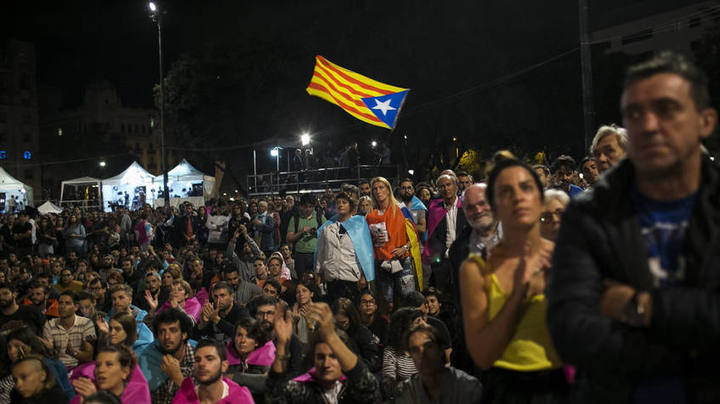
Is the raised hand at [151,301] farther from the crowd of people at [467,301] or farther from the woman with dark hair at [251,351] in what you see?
the woman with dark hair at [251,351]

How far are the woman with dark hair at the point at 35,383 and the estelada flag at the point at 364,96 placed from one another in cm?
712

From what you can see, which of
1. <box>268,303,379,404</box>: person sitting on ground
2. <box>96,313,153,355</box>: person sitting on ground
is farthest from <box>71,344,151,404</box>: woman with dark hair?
<box>268,303,379,404</box>: person sitting on ground

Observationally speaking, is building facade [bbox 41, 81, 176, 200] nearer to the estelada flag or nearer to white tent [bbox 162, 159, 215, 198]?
white tent [bbox 162, 159, 215, 198]

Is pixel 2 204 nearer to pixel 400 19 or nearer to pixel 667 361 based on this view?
pixel 400 19

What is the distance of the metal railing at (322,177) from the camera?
2197cm

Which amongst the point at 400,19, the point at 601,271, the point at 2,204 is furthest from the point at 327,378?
the point at 2,204

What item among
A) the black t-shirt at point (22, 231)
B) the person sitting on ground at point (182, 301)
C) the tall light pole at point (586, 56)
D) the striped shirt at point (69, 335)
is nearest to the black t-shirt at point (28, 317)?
the striped shirt at point (69, 335)

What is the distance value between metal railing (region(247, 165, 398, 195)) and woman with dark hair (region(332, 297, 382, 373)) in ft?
46.7

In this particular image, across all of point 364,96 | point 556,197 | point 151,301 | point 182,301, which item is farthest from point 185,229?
point 556,197

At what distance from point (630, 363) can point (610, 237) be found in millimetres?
335

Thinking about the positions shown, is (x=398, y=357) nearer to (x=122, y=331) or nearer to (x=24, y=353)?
(x=122, y=331)

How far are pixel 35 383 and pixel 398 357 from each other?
327cm

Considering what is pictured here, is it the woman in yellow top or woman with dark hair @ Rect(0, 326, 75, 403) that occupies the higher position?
the woman in yellow top

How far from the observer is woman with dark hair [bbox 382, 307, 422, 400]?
582cm
